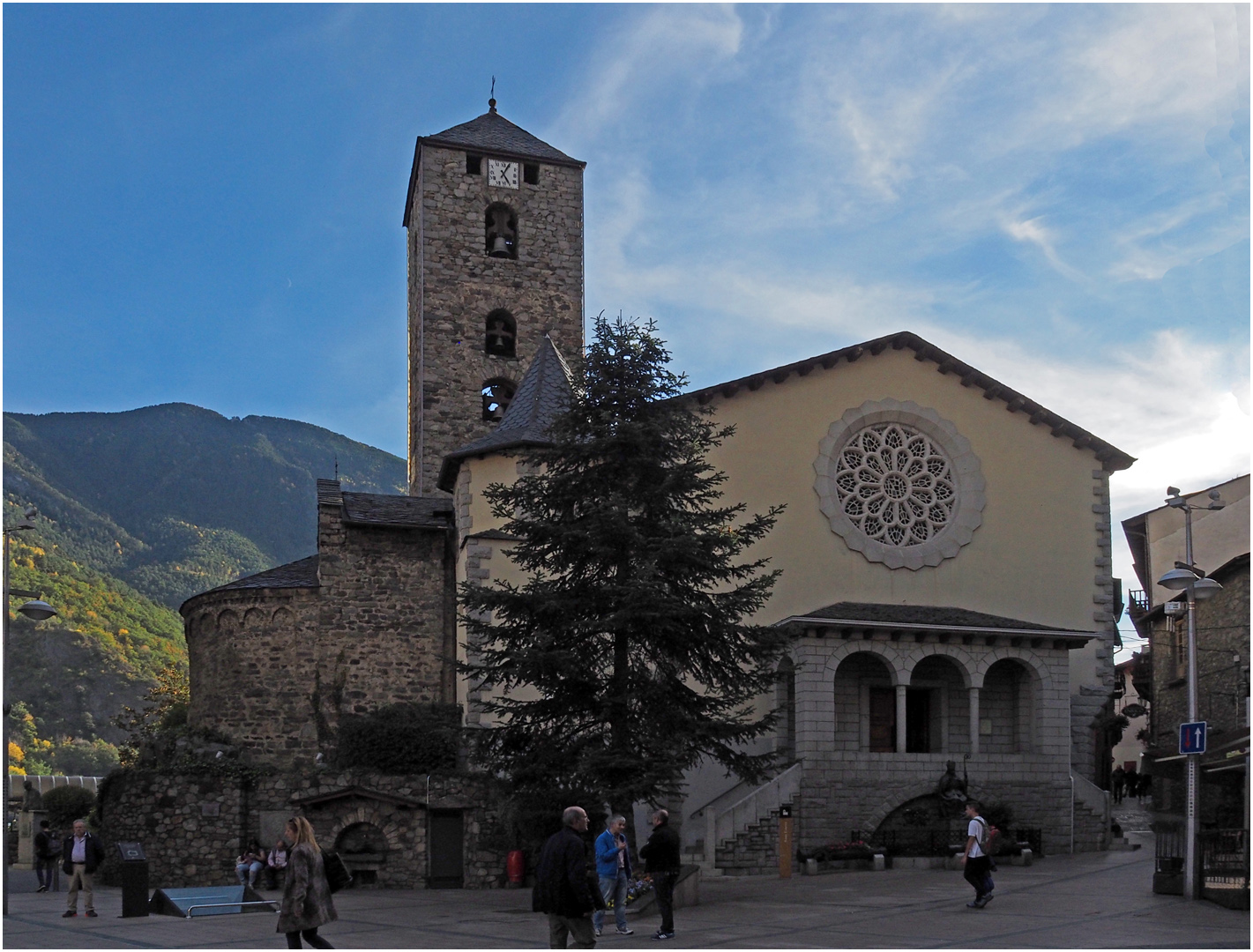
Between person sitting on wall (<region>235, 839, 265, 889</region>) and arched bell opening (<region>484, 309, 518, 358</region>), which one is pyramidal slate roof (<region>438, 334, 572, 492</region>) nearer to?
arched bell opening (<region>484, 309, 518, 358</region>)

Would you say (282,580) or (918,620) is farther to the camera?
(282,580)

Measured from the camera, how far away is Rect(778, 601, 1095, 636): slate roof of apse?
29.4 m

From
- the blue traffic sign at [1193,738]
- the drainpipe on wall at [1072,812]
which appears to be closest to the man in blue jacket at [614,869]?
the blue traffic sign at [1193,738]

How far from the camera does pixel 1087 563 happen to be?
3409cm

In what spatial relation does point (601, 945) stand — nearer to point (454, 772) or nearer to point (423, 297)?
point (454, 772)

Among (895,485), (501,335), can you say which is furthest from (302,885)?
(501,335)

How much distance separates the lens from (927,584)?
32750 mm

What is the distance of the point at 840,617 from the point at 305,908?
61.4 feet

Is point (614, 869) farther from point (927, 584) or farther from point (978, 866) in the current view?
point (927, 584)

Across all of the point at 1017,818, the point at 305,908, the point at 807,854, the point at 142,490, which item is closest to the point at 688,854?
the point at 807,854

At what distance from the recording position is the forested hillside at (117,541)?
87.4m

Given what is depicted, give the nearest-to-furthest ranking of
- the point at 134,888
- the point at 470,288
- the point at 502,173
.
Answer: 1. the point at 134,888
2. the point at 470,288
3. the point at 502,173

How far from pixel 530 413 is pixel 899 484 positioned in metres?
9.08

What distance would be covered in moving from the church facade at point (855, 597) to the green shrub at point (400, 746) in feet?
2.70
